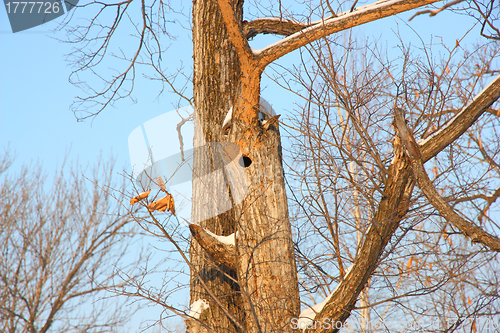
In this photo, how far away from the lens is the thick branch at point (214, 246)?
276 cm

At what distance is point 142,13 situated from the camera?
150 inches

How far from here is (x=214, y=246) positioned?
2824 mm

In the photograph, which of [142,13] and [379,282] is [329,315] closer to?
[379,282]

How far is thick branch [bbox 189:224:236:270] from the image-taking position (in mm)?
2765

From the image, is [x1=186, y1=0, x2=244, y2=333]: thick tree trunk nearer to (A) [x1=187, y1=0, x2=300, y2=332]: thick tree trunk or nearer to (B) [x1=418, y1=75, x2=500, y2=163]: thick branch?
(A) [x1=187, y1=0, x2=300, y2=332]: thick tree trunk

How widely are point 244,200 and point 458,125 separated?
5.39 feet

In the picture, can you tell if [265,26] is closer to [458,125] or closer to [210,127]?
[210,127]

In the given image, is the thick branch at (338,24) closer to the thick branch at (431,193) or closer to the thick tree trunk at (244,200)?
the thick tree trunk at (244,200)

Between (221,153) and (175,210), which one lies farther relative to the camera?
(221,153)

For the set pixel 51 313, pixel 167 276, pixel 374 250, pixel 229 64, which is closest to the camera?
pixel 374 250

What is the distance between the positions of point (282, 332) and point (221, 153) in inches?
58.8

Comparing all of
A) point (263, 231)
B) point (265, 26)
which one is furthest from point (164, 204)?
point (265, 26)

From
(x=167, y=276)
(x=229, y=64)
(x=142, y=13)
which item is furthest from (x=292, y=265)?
(x=142, y=13)

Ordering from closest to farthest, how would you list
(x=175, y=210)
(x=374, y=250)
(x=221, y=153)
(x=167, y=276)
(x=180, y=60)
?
(x=374, y=250) < (x=175, y=210) < (x=167, y=276) < (x=221, y=153) < (x=180, y=60)
